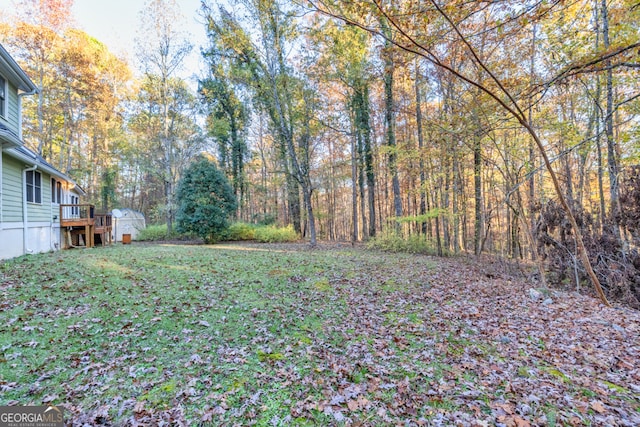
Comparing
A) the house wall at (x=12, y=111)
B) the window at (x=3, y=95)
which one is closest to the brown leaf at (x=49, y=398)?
the house wall at (x=12, y=111)

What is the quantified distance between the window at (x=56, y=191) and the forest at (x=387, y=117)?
507 cm

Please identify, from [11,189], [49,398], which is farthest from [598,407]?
[11,189]

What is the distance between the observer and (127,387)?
2.64 meters

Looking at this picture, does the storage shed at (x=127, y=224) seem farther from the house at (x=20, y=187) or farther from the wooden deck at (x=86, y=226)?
the house at (x=20, y=187)

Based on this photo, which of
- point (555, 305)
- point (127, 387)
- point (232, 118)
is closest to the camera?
point (127, 387)

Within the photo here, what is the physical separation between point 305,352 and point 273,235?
1207cm

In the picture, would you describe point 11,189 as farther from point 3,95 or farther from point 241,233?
point 241,233

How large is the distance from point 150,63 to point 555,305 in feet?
68.2

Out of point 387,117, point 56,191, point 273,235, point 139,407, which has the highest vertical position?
point 387,117

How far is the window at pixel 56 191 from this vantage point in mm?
11220

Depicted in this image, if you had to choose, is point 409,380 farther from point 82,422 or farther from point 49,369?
point 49,369

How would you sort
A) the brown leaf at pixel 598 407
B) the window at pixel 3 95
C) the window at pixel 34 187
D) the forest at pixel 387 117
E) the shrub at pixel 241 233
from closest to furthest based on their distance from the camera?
the brown leaf at pixel 598 407 < the forest at pixel 387 117 < the window at pixel 3 95 < the window at pixel 34 187 < the shrub at pixel 241 233

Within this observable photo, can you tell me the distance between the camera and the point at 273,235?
1523 centimetres

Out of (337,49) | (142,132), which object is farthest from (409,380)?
(142,132)
